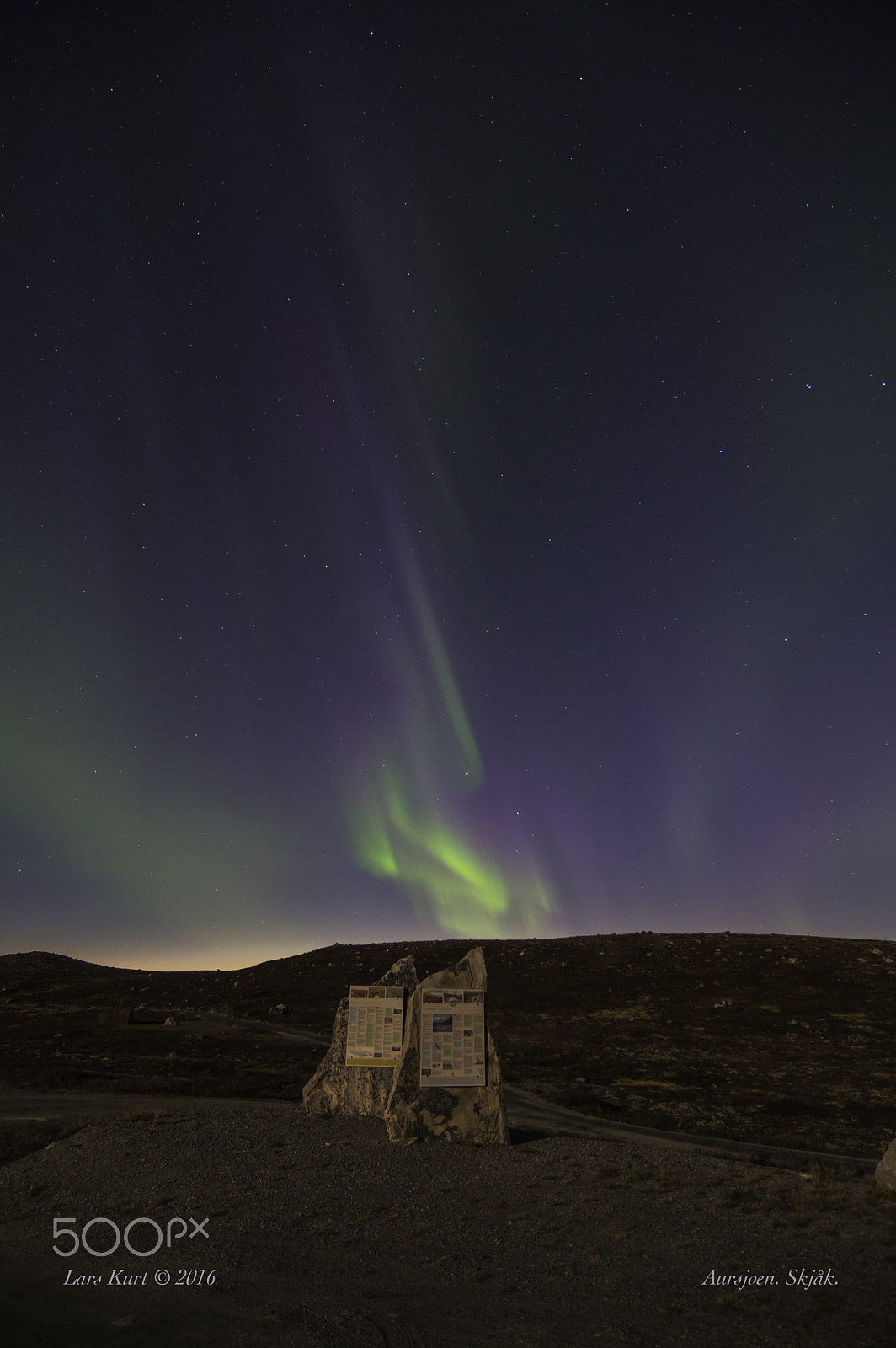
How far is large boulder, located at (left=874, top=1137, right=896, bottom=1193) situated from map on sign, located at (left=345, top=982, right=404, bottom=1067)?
1164cm

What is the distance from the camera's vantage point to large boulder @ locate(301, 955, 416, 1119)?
21.8 meters

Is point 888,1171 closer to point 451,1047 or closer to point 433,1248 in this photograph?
point 433,1248

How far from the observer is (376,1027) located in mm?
21891

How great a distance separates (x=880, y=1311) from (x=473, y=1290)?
4.67 m

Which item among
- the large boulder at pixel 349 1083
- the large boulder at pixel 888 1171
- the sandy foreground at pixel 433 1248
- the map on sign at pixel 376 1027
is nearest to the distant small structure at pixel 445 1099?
the sandy foreground at pixel 433 1248

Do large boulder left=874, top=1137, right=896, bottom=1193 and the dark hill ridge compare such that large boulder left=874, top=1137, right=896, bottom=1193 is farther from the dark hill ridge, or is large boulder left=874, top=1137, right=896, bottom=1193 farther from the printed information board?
the dark hill ridge

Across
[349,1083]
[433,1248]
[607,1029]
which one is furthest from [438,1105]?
[607,1029]

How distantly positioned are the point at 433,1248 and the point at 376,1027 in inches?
404

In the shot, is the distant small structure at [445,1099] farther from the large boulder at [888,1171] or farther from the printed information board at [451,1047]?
the large boulder at [888,1171]

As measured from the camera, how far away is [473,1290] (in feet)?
33.0

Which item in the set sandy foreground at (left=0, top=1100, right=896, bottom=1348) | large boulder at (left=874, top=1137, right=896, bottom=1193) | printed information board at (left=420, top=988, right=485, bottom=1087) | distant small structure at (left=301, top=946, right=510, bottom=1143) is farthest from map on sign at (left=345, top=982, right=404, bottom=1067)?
large boulder at (left=874, top=1137, right=896, bottom=1193)

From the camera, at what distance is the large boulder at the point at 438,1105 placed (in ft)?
61.7

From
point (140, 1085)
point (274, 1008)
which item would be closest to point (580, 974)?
point (274, 1008)

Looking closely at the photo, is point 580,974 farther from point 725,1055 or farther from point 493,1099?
point 493,1099
